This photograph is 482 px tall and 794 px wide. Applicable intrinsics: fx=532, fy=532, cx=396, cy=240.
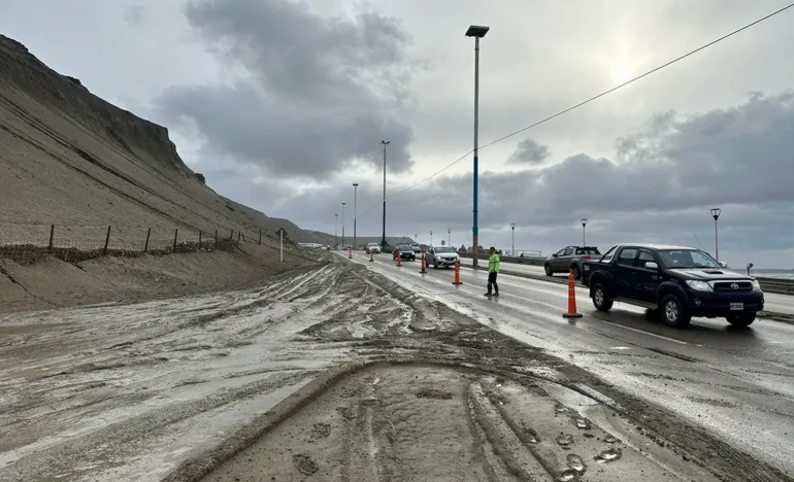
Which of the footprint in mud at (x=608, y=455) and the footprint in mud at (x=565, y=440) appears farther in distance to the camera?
the footprint in mud at (x=565, y=440)

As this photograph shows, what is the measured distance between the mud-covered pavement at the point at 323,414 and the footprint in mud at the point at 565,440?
2cm

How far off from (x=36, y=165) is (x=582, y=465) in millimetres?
36191

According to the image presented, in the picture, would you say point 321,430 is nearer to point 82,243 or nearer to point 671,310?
point 671,310

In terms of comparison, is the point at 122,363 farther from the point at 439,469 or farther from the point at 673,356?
the point at 673,356

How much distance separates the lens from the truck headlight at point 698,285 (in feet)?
34.8

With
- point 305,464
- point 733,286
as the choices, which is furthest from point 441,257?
point 305,464

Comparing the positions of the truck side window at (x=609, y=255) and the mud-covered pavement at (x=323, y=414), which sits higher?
the truck side window at (x=609, y=255)

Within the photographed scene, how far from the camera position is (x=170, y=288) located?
19.1m

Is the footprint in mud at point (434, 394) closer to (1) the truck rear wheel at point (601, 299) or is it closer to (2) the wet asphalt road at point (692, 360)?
(2) the wet asphalt road at point (692, 360)

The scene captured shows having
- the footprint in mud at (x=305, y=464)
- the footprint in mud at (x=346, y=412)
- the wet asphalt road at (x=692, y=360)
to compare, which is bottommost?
the footprint in mud at (x=305, y=464)

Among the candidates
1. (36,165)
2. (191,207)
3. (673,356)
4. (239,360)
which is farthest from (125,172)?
(673,356)

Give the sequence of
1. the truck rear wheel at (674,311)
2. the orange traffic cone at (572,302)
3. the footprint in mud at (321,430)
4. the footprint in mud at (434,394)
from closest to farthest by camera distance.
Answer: the footprint in mud at (321,430) < the footprint in mud at (434,394) < the truck rear wheel at (674,311) < the orange traffic cone at (572,302)

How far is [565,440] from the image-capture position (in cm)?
440

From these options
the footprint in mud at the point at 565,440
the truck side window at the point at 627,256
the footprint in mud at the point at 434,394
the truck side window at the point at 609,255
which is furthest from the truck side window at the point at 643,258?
the footprint in mud at the point at 565,440
